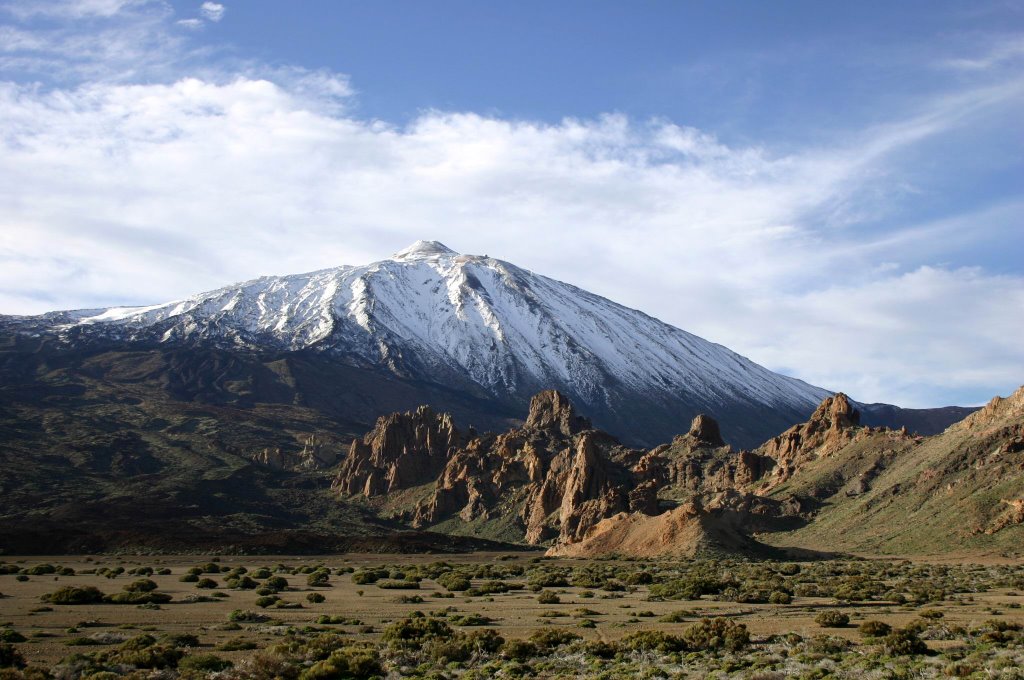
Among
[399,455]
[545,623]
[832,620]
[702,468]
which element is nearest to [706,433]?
[702,468]

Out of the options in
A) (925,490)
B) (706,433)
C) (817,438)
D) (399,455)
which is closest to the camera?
(925,490)

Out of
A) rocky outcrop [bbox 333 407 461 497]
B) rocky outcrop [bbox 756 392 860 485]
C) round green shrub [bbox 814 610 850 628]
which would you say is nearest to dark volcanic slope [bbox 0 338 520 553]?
rocky outcrop [bbox 333 407 461 497]

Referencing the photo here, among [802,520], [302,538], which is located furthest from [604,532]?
[302,538]

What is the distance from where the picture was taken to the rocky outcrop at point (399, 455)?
162 metres

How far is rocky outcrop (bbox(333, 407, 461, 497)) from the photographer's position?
162000 millimetres

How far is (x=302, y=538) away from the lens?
109m

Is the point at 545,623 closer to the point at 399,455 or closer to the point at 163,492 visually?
the point at 163,492

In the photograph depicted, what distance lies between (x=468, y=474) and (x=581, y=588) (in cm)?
9621

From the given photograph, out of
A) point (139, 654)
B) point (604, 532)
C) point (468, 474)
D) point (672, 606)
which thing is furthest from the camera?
point (468, 474)

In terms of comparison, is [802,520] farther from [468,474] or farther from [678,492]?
[468,474]

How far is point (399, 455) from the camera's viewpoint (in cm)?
16712

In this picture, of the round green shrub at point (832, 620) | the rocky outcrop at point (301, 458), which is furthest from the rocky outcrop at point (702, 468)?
the round green shrub at point (832, 620)

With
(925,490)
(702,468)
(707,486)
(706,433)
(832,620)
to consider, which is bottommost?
(832,620)

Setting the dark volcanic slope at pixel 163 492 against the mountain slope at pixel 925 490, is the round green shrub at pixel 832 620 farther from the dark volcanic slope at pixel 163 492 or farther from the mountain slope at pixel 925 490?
the dark volcanic slope at pixel 163 492
